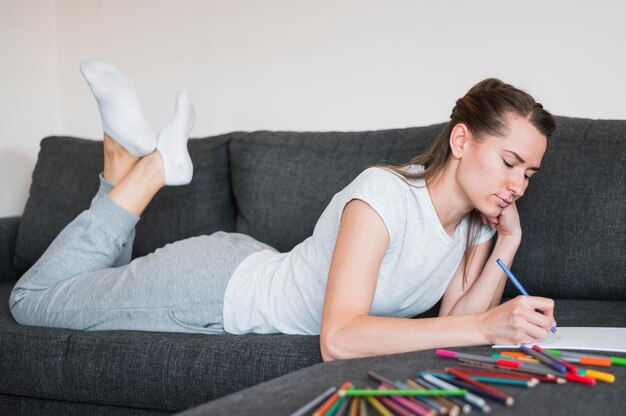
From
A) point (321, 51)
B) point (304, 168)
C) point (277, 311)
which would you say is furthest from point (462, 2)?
point (277, 311)

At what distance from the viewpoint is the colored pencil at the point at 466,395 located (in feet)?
2.92

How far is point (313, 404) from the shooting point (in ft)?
3.01

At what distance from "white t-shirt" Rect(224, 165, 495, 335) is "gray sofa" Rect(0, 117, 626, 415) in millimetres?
75

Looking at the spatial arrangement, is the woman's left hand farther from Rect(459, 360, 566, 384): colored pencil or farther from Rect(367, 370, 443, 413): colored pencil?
Rect(367, 370, 443, 413): colored pencil

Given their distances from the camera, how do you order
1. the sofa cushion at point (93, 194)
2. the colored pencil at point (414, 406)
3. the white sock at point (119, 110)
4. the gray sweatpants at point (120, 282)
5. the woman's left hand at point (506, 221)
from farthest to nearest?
the sofa cushion at point (93, 194) < the white sock at point (119, 110) < the gray sweatpants at point (120, 282) < the woman's left hand at point (506, 221) < the colored pencil at point (414, 406)

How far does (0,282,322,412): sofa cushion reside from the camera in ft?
4.97

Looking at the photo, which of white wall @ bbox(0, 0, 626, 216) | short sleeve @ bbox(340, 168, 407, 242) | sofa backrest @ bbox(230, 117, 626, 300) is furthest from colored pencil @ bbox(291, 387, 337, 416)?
white wall @ bbox(0, 0, 626, 216)

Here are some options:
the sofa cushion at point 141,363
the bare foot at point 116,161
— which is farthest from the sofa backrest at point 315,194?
the sofa cushion at point 141,363

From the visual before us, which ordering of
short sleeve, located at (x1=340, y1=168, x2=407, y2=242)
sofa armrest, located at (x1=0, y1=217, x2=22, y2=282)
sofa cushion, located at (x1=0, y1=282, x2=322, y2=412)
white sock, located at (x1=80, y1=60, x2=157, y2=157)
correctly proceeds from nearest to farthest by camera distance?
short sleeve, located at (x1=340, y1=168, x2=407, y2=242)
sofa cushion, located at (x1=0, y1=282, x2=322, y2=412)
white sock, located at (x1=80, y1=60, x2=157, y2=157)
sofa armrest, located at (x1=0, y1=217, x2=22, y2=282)

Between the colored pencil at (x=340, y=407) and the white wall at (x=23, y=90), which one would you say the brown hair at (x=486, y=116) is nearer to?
the colored pencil at (x=340, y=407)

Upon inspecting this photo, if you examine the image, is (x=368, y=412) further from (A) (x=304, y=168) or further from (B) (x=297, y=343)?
(A) (x=304, y=168)

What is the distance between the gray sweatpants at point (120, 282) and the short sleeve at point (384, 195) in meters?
0.47

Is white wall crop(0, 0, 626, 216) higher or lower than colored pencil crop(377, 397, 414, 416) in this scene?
higher

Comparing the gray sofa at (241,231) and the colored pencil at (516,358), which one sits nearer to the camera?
the colored pencil at (516,358)
